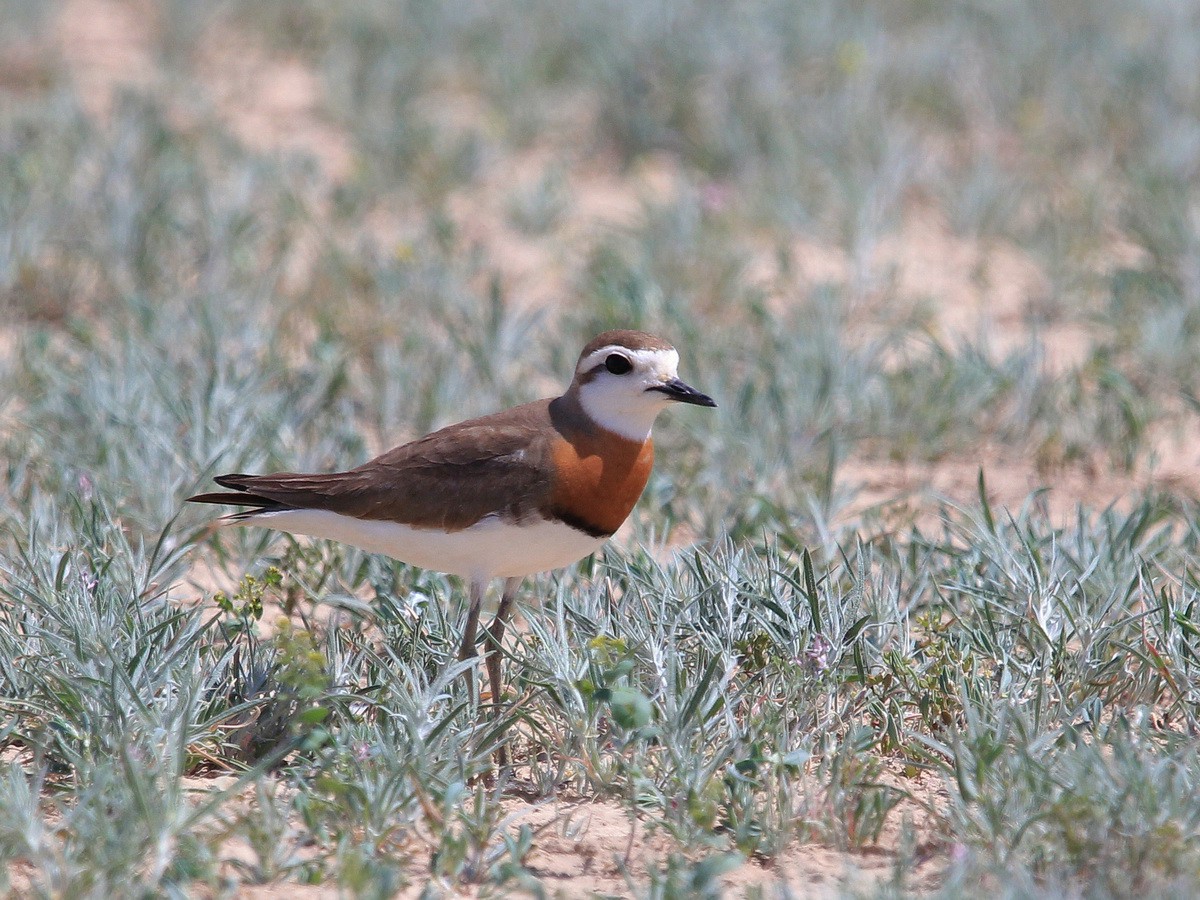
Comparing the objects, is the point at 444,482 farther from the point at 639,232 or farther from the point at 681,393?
the point at 639,232

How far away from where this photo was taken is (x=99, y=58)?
30.4 ft

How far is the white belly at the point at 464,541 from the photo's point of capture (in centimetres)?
368

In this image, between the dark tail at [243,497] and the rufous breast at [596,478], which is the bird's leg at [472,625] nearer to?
the rufous breast at [596,478]

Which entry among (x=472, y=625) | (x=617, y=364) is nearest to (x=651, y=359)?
(x=617, y=364)

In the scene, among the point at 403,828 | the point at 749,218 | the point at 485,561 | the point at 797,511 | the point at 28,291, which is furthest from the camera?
the point at 749,218

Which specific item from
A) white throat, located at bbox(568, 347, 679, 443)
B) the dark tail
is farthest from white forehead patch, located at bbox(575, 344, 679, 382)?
the dark tail

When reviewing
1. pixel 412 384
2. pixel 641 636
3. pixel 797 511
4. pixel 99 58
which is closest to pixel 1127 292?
pixel 797 511

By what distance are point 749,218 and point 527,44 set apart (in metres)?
2.53

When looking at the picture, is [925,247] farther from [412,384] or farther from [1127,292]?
[412,384]

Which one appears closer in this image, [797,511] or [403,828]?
[403,828]

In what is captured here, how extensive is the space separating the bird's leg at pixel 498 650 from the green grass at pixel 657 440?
6 centimetres

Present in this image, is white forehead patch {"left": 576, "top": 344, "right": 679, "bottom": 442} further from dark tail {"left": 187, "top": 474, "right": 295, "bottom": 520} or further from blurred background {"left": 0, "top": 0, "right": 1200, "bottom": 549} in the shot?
blurred background {"left": 0, "top": 0, "right": 1200, "bottom": 549}

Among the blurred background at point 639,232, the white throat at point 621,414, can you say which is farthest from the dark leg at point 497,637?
the blurred background at point 639,232

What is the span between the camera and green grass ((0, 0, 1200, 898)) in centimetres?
325
